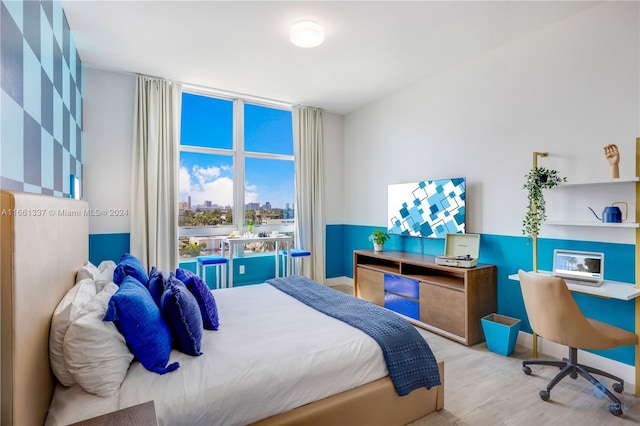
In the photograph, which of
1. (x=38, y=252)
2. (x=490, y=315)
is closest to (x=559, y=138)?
(x=490, y=315)

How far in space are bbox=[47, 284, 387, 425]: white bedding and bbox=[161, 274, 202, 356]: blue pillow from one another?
5 cm

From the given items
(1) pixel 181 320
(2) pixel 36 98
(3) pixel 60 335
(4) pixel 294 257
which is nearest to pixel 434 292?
(4) pixel 294 257

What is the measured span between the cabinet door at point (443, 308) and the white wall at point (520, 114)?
80cm

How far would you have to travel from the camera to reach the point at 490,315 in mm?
3141

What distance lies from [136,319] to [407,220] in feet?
10.9

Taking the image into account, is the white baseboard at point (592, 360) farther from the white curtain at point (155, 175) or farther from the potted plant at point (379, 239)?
the white curtain at point (155, 175)

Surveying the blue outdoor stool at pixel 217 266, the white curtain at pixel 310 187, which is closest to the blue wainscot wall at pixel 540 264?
the white curtain at pixel 310 187

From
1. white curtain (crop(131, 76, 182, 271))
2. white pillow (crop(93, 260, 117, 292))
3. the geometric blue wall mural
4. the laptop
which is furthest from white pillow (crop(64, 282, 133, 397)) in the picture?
the laptop

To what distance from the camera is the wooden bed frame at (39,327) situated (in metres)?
0.95

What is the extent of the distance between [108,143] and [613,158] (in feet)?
16.0

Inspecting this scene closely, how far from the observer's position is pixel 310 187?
5.18 metres

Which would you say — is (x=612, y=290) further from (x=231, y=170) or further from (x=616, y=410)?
(x=231, y=170)

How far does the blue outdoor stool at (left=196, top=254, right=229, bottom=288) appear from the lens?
400 centimetres

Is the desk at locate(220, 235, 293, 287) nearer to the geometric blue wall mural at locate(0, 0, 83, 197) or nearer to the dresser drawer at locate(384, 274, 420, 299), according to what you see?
the dresser drawer at locate(384, 274, 420, 299)
